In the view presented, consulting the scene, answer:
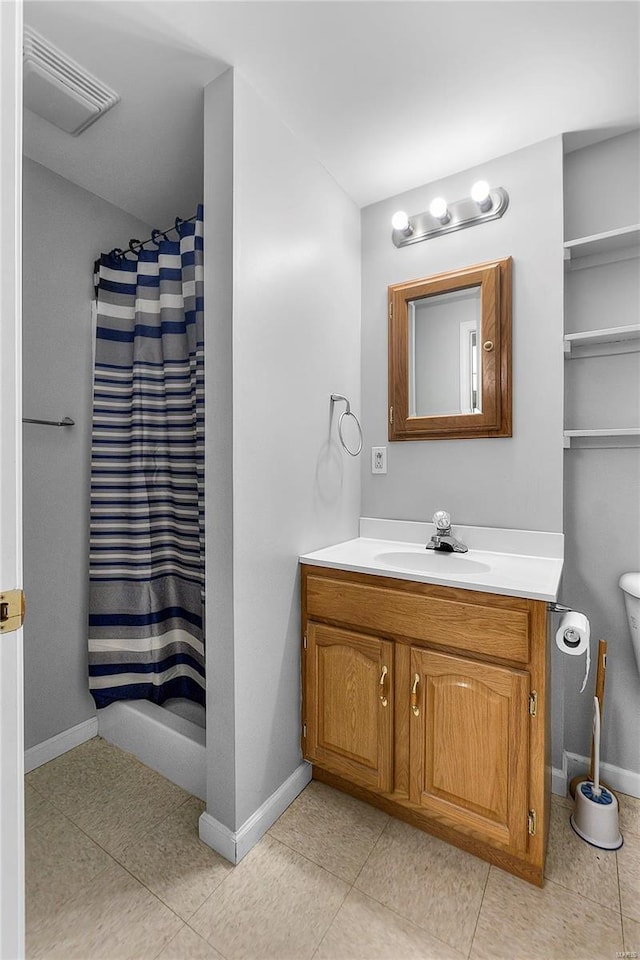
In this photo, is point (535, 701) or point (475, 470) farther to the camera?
point (475, 470)

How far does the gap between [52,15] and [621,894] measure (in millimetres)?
2862

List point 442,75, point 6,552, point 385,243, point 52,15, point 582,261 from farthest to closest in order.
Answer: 1. point 385,243
2. point 582,261
3. point 442,75
4. point 52,15
5. point 6,552

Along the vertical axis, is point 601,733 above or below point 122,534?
below

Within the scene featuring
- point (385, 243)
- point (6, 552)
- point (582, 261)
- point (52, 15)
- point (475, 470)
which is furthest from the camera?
point (385, 243)

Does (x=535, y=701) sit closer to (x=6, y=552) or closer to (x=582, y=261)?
(x=6, y=552)

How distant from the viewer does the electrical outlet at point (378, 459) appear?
2.09 meters

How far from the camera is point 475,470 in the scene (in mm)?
1872

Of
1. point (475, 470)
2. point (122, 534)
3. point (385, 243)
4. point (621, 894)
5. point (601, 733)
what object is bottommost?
point (621, 894)

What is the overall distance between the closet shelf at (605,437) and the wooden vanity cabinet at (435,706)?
2.37 feet

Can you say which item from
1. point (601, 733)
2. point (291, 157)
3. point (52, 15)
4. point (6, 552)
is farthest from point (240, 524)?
point (601, 733)

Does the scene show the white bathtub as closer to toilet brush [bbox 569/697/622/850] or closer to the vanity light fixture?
toilet brush [bbox 569/697/622/850]

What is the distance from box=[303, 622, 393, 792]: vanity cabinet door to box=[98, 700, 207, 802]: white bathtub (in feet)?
1.35

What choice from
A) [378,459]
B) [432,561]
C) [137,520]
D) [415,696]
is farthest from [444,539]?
[137,520]

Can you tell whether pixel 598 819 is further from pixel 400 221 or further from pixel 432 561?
pixel 400 221
